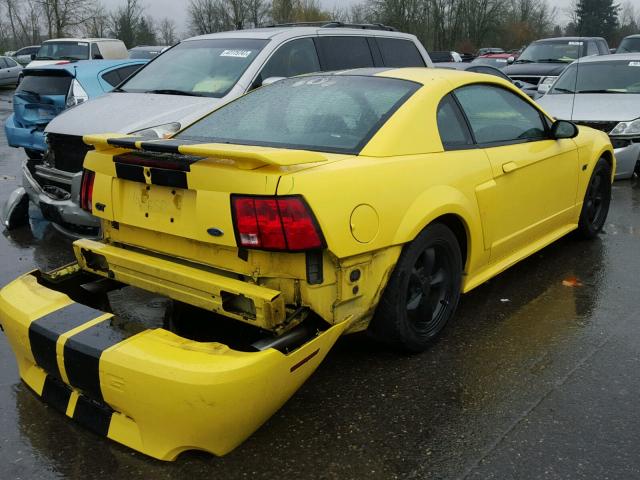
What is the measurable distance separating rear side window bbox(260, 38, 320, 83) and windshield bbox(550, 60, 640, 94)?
14.3ft

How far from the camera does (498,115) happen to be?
4.11 m

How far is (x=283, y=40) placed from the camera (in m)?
6.07

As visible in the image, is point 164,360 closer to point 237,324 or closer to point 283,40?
point 237,324

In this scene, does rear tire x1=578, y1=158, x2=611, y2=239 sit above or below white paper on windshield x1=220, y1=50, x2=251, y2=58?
below

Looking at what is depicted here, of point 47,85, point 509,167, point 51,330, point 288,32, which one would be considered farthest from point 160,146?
point 47,85

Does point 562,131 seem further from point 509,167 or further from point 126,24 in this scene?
point 126,24

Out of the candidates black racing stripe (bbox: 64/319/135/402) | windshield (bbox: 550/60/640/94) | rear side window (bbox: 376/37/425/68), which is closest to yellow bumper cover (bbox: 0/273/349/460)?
black racing stripe (bbox: 64/319/135/402)

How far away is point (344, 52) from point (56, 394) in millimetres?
4870

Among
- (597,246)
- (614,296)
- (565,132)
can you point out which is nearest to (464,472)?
(614,296)

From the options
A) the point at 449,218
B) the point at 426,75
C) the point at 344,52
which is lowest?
the point at 449,218

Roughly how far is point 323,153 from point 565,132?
2.24 m

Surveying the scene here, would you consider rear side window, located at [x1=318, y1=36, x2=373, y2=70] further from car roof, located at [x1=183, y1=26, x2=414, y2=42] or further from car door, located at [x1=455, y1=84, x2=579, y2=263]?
car door, located at [x1=455, y1=84, x2=579, y2=263]

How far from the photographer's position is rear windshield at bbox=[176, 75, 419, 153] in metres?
3.25

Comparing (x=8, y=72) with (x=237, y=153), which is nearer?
(x=237, y=153)
